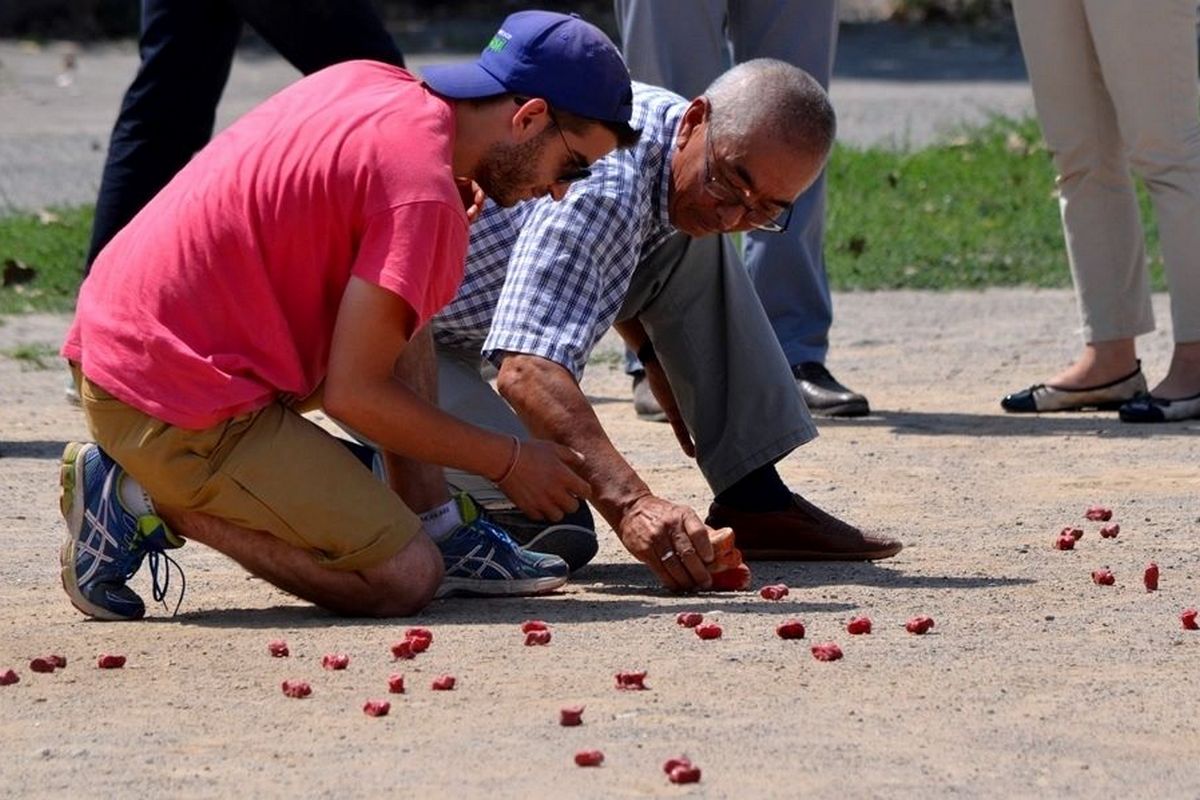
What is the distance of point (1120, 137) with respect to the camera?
684 cm

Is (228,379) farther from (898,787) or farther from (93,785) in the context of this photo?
(898,787)

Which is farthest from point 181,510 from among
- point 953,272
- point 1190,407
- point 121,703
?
point 953,272

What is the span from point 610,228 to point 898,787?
5.14 ft

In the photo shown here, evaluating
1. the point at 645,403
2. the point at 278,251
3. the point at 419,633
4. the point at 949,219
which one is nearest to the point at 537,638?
the point at 419,633

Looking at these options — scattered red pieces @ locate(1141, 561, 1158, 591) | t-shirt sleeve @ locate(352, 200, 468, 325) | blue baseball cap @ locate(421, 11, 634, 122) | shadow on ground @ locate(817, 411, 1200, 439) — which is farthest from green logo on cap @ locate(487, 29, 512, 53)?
shadow on ground @ locate(817, 411, 1200, 439)

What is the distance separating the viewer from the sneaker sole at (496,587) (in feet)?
→ 15.4

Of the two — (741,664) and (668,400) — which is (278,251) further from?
(668,400)

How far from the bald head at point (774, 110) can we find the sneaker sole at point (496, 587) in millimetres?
966

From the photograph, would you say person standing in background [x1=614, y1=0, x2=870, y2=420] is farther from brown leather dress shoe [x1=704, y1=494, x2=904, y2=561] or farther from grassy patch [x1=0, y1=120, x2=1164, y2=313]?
grassy patch [x1=0, y1=120, x2=1164, y2=313]

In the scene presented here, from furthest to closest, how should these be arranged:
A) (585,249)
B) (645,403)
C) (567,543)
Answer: (645,403)
(567,543)
(585,249)

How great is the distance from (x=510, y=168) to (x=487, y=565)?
0.86 m

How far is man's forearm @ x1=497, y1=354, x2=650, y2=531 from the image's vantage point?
4422 millimetres

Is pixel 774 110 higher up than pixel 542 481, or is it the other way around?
pixel 774 110

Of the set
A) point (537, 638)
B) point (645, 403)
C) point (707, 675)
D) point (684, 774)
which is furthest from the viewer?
point (645, 403)
